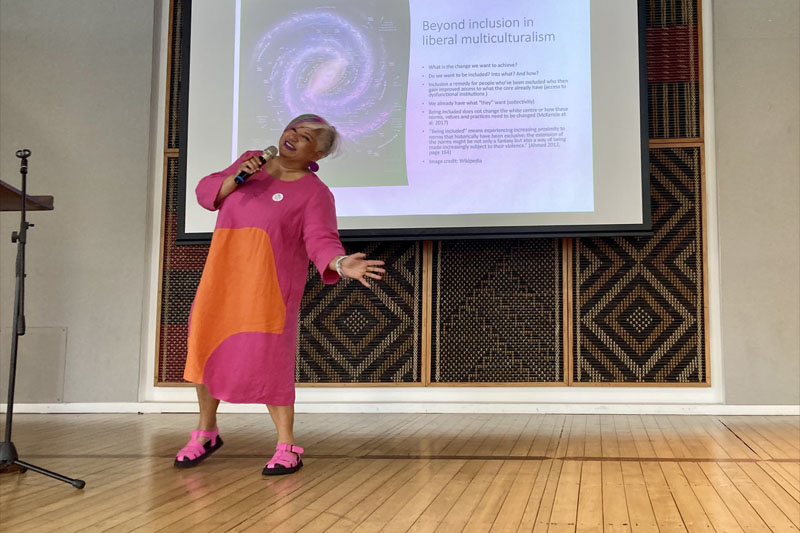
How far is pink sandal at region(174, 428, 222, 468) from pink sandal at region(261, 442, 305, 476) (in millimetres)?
274

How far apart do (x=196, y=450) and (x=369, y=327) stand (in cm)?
185

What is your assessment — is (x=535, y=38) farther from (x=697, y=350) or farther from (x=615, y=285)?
(x=697, y=350)

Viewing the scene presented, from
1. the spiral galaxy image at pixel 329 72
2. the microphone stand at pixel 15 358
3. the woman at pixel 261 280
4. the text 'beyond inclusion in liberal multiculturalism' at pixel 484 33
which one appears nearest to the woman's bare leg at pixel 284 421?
the woman at pixel 261 280

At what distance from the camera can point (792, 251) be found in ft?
13.3

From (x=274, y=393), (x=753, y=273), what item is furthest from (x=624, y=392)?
(x=274, y=393)

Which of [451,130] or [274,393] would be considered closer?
[274,393]

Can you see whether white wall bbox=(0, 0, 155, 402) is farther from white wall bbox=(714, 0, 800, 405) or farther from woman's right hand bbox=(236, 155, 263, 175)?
Result: white wall bbox=(714, 0, 800, 405)

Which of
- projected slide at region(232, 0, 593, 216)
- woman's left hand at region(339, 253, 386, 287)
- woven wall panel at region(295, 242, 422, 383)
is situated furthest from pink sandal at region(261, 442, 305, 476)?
projected slide at region(232, 0, 593, 216)

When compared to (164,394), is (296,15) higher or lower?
higher

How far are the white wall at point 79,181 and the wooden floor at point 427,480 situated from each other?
78cm

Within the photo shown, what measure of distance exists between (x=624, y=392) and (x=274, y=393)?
2387mm

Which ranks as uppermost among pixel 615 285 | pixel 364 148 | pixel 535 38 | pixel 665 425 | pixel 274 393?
pixel 535 38

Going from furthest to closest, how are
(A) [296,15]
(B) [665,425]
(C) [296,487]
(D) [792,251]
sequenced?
(A) [296,15]
(D) [792,251]
(B) [665,425]
(C) [296,487]

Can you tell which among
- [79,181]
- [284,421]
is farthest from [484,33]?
[284,421]
